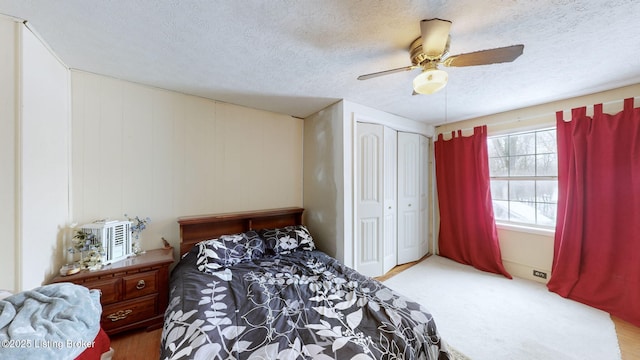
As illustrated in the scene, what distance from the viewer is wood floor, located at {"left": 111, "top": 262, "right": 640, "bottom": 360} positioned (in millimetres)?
1620

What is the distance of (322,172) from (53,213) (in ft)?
7.76

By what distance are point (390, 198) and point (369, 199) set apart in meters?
0.52

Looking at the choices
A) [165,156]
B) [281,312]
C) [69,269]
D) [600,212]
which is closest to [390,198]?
[600,212]

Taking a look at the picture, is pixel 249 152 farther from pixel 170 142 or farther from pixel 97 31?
pixel 97 31

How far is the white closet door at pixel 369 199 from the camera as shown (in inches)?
108

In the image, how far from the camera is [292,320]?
1269 millimetres

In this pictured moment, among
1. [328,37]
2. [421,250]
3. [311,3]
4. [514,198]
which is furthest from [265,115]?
[514,198]

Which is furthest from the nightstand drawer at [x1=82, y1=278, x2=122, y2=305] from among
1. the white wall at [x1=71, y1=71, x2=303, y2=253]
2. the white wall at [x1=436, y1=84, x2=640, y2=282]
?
the white wall at [x1=436, y1=84, x2=640, y2=282]

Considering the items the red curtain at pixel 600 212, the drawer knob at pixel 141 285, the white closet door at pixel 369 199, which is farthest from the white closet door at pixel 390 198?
the drawer knob at pixel 141 285

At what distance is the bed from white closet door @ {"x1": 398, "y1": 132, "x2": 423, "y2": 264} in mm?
1737

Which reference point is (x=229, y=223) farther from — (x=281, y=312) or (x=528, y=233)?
(x=528, y=233)

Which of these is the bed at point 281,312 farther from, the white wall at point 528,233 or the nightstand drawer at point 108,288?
the white wall at point 528,233

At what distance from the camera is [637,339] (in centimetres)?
181

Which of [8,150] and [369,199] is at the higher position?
[8,150]
